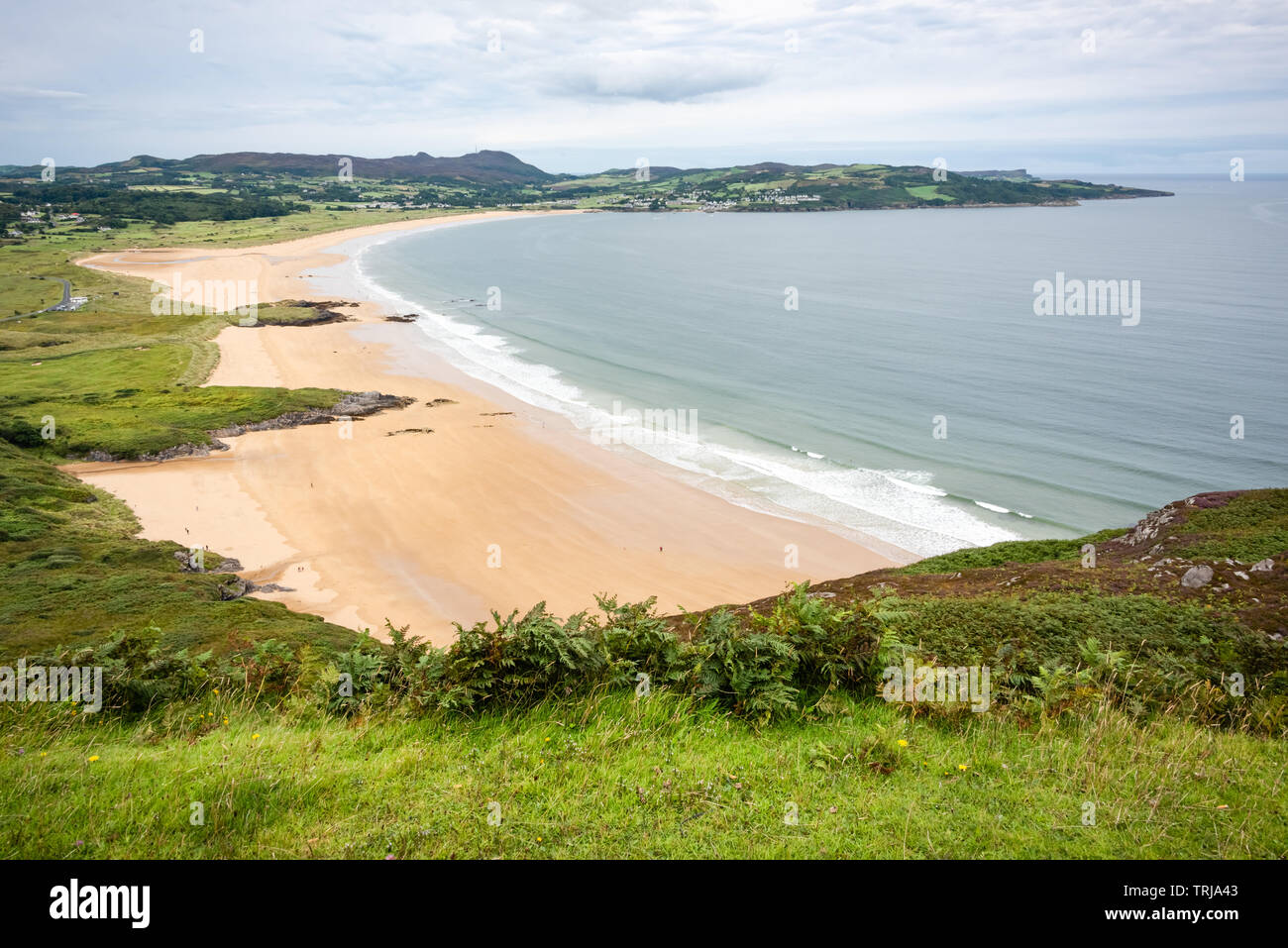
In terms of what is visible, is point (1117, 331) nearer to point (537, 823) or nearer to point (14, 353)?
point (537, 823)

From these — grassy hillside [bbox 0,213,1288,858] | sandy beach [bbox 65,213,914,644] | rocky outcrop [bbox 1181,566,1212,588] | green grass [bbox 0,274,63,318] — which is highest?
green grass [bbox 0,274,63,318]

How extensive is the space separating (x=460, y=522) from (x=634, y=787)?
24.6 meters

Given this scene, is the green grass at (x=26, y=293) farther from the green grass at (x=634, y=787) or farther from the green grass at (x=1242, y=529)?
the green grass at (x=1242, y=529)

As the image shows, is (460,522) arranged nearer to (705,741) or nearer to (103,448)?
(103,448)

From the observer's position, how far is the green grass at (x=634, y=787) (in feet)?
17.9

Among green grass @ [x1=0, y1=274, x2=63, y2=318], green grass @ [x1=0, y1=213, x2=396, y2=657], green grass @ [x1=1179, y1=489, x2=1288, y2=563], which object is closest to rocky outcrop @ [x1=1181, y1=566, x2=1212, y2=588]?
green grass @ [x1=1179, y1=489, x2=1288, y2=563]

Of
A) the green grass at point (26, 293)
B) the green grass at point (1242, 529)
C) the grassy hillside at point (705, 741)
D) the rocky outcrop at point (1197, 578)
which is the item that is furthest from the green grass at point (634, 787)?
the green grass at point (26, 293)

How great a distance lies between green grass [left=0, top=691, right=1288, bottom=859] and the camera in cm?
546

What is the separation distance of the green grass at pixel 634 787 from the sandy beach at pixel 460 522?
32.0ft

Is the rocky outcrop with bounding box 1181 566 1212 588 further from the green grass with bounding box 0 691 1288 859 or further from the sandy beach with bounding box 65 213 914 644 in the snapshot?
the sandy beach with bounding box 65 213 914 644

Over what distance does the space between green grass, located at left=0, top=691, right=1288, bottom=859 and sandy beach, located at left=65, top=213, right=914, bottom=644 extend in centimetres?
976

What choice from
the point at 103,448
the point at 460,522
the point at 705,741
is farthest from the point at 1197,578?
the point at 103,448
